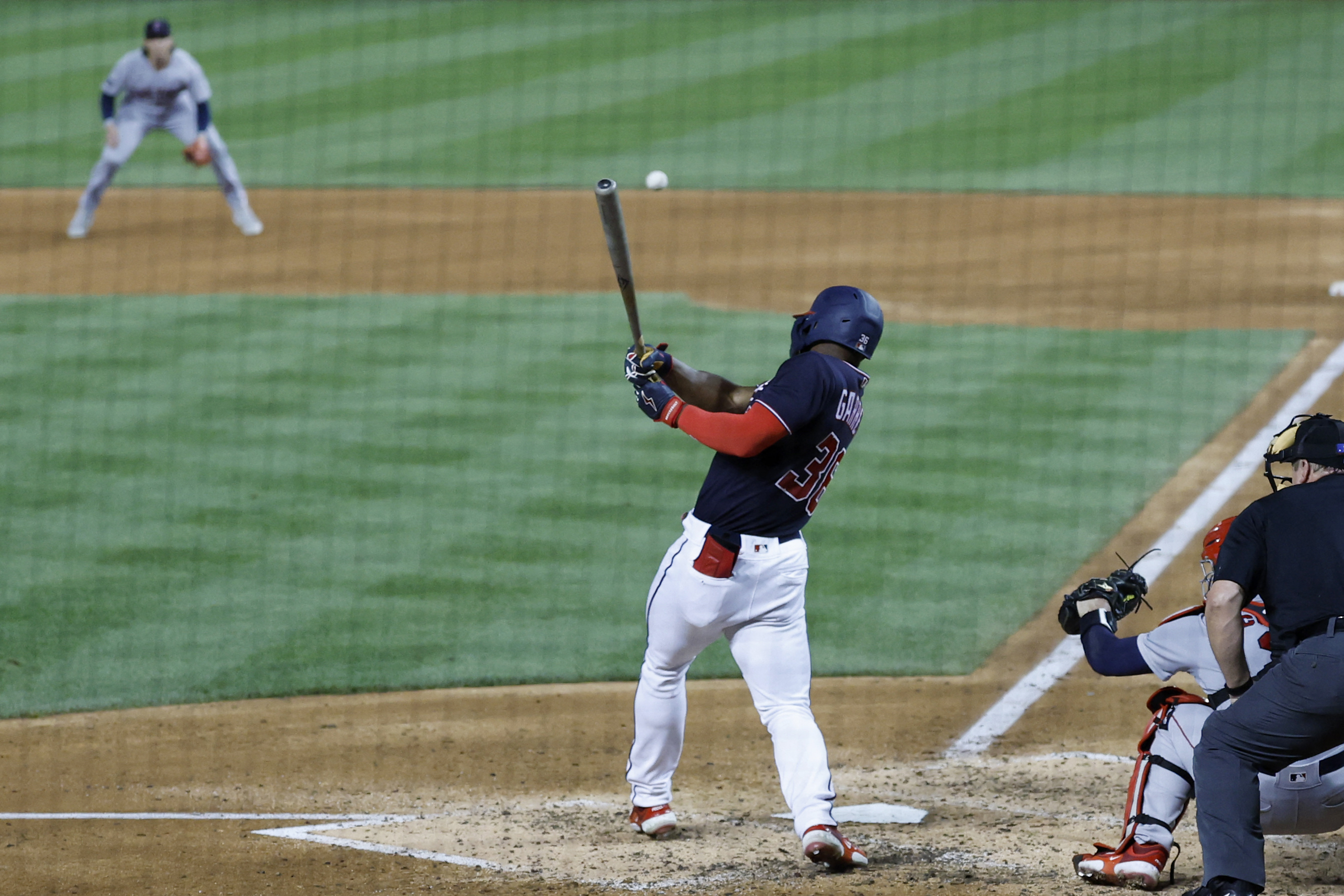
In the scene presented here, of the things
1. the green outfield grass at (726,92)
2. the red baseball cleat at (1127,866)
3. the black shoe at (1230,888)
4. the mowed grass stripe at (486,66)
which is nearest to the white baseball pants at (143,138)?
the green outfield grass at (726,92)

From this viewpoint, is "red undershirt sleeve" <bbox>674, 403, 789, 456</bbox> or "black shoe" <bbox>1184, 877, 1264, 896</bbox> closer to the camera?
"black shoe" <bbox>1184, 877, 1264, 896</bbox>

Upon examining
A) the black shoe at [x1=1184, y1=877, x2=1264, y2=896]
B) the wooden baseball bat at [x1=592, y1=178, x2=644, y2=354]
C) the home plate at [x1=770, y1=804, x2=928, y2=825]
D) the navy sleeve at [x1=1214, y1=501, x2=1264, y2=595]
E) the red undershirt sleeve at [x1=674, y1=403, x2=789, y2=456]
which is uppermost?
the wooden baseball bat at [x1=592, y1=178, x2=644, y2=354]

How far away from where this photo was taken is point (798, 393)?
4.68 meters

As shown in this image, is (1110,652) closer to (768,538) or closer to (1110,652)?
(1110,652)

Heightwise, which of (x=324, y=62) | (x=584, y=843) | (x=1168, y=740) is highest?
(x=324, y=62)

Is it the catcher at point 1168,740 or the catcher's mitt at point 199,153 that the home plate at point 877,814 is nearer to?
the catcher at point 1168,740

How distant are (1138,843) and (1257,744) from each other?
0.49 metres

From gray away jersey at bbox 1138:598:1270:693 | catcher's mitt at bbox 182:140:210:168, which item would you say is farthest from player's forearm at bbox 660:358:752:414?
catcher's mitt at bbox 182:140:210:168

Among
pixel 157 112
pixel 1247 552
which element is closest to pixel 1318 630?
pixel 1247 552

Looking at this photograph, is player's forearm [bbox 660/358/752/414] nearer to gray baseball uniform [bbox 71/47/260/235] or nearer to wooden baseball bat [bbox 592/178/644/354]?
wooden baseball bat [bbox 592/178/644/354]

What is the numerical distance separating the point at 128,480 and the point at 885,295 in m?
6.43

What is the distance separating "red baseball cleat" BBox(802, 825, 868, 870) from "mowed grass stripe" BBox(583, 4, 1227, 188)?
13825 millimetres

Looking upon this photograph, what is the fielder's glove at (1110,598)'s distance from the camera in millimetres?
4770

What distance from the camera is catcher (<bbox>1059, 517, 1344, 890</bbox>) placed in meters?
4.36
